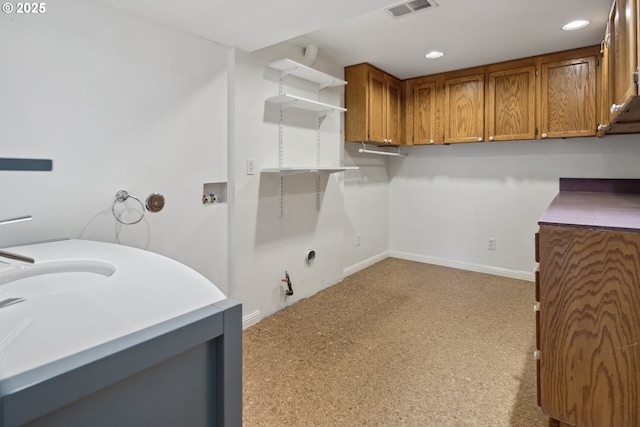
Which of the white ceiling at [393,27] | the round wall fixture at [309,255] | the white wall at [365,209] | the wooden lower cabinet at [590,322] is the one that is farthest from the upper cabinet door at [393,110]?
the wooden lower cabinet at [590,322]

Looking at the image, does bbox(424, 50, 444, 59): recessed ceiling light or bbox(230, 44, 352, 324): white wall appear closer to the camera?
bbox(230, 44, 352, 324): white wall

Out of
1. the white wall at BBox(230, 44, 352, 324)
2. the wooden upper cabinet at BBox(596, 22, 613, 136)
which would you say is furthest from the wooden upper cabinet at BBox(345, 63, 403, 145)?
the wooden upper cabinet at BBox(596, 22, 613, 136)

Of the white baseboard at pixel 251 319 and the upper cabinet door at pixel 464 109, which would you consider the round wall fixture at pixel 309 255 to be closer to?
the white baseboard at pixel 251 319

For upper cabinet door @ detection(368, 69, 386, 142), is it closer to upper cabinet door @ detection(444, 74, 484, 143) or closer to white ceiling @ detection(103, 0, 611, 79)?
white ceiling @ detection(103, 0, 611, 79)

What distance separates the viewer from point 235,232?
255 centimetres

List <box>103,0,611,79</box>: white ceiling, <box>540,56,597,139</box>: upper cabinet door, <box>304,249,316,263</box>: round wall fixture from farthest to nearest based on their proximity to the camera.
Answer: <box>304,249,316,263</box>: round wall fixture
<box>540,56,597,139</box>: upper cabinet door
<box>103,0,611,79</box>: white ceiling

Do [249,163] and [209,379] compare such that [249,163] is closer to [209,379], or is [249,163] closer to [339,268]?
[339,268]

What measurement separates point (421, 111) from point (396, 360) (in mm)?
2902

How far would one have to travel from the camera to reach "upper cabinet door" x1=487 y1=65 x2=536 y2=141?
3393 millimetres

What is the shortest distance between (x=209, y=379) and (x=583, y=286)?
54.7 inches

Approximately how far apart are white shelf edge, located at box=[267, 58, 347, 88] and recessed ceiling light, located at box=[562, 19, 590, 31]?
5.84 ft

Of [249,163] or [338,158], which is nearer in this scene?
[249,163]

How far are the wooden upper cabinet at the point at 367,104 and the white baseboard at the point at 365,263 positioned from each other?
1.40 metres

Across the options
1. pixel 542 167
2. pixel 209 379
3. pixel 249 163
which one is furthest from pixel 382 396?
pixel 542 167
